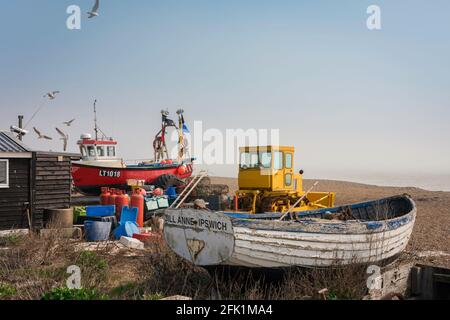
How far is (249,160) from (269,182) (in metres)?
1.09

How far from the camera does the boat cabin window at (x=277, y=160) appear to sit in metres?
14.8

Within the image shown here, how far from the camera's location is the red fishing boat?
2455 cm

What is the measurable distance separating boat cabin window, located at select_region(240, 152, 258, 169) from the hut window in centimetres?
697

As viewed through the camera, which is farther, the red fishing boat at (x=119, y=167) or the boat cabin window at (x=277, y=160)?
the red fishing boat at (x=119, y=167)

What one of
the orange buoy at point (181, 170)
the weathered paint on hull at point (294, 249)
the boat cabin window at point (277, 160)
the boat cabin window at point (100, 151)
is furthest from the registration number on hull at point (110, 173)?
the weathered paint on hull at point (294, 249)

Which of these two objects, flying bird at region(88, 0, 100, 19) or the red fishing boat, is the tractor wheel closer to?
the red fishing boat

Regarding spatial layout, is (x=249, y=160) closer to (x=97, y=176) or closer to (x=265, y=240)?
(x=265, y=240)

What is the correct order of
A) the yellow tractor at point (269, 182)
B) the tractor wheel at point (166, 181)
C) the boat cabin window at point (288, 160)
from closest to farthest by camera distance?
the yellow tractor at point (269, 182) → the boat cabin window at point (288, 160) → the tractor wheel at point (166, 181)

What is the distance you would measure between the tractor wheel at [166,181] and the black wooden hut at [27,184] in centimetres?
993

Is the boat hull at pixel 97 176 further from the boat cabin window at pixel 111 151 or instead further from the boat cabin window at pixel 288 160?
the boat cabin window at pixel 288 160

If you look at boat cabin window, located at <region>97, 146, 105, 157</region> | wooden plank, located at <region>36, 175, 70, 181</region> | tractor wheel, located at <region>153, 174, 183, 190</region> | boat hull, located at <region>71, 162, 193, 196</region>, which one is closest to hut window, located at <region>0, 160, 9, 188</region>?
wooden plank, located at <region>36, 175, 70, 181</region>
